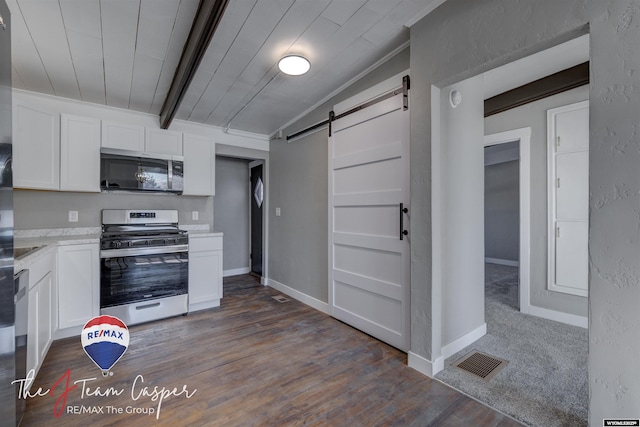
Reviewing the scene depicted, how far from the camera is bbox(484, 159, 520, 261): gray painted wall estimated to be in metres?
6.59

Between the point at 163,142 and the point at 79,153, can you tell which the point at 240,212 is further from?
the point at 79,153

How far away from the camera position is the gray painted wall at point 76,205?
2.90 metres

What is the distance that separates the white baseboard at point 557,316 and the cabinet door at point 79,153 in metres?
4.96

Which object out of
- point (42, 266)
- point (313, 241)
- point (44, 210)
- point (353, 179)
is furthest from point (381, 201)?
→ point (44, 210)

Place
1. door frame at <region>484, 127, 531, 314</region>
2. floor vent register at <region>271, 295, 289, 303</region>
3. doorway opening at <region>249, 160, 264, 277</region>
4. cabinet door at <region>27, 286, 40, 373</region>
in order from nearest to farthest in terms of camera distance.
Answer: cabinet door at <region>27, 286, 40, 373</region> → door frame at <region>484, 127, 531, 314</region> → floor vent register at <region>271, 295, 289, 303</region> → doorway opening at <region>249, 160, 264, 277</region>

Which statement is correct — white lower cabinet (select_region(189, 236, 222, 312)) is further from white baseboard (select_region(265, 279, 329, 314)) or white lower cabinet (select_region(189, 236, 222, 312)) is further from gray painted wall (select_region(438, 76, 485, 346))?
gray painted wall (select_region(438, 76, 485, 346))

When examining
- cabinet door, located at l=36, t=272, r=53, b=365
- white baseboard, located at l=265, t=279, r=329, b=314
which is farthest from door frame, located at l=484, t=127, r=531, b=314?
cabinet door, located at l=36, t=272, r=53, b=365

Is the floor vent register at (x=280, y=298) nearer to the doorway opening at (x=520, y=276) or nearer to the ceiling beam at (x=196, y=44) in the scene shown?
the doorway opening at (x=520, y=276)

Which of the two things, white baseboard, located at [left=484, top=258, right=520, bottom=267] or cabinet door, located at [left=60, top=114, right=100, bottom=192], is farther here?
white baseboard, located at [left=484, top=258, right=520, bottom=267]

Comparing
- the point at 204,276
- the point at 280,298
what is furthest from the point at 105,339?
the point at 280,298

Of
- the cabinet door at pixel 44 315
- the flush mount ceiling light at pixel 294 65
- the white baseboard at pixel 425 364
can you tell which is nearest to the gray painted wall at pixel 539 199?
the white baseboard at pixel 425 364

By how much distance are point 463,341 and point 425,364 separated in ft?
2.10

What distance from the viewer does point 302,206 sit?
3740 millimetres

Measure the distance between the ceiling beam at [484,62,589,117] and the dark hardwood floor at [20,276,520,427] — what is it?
304 cm
